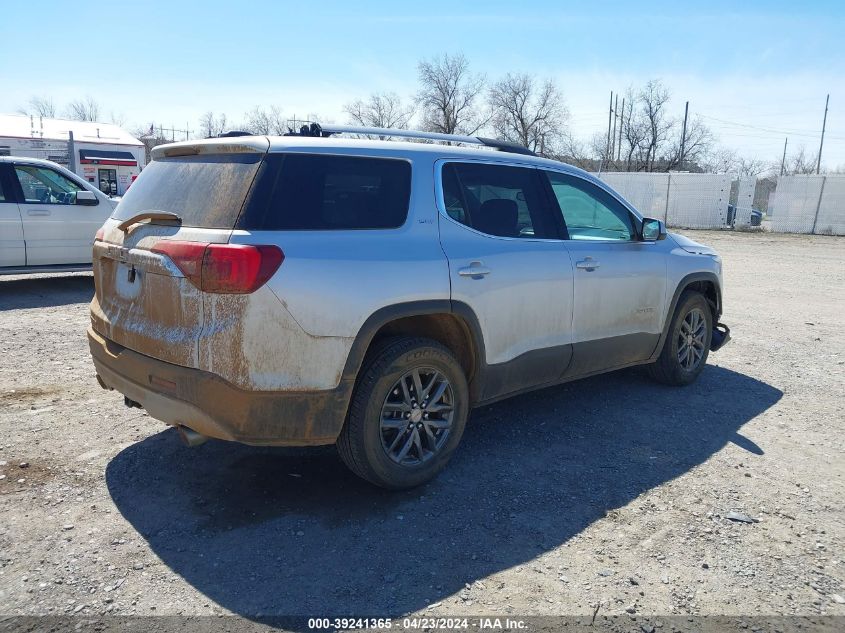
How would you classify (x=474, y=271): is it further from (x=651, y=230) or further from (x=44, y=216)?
(x=44, y=216)

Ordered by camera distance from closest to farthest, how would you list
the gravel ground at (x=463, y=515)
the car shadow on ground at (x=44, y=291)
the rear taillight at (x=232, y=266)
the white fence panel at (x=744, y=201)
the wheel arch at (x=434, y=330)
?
the gravel ground at (x=463, y=515) < the rear taillight at (x=232, y=266) < the wheel arch at (x=434, y=330) < the car shadow on ground at (x=44, y=291) < the white fence panel at (x=744, y=201)

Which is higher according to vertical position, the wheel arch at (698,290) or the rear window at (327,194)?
the rear window at (327,194)

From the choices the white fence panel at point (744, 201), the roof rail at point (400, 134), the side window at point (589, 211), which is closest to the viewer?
the roof rail at point (400, 134)

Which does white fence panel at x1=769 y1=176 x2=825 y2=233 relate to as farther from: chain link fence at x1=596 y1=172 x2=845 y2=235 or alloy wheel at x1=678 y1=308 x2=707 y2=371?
alloy wheel at x1=678 y1=308 x2=707 y2=371

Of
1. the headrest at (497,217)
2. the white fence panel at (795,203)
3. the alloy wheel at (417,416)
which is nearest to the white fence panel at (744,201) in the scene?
the white fence panel at (795,203)

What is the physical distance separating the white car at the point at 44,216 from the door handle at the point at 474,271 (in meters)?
7.76

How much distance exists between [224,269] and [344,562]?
149 centimetres

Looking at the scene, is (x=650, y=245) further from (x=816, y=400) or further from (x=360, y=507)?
(x=360, y=507)

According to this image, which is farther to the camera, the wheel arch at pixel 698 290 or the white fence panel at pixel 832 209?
the white fence panel at pixel 832 209

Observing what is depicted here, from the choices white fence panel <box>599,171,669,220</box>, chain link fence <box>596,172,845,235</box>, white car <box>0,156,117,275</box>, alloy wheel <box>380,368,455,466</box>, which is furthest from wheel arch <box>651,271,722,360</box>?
white fence panel <box>599,171,669,220</box>

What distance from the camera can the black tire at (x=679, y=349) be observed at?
5.66 metres

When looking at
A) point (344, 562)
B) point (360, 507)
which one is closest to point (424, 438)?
point (360, 507)

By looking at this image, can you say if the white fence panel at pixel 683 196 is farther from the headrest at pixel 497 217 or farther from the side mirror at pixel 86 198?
the headrest at pixel 497 217

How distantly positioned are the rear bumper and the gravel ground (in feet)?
1.72
